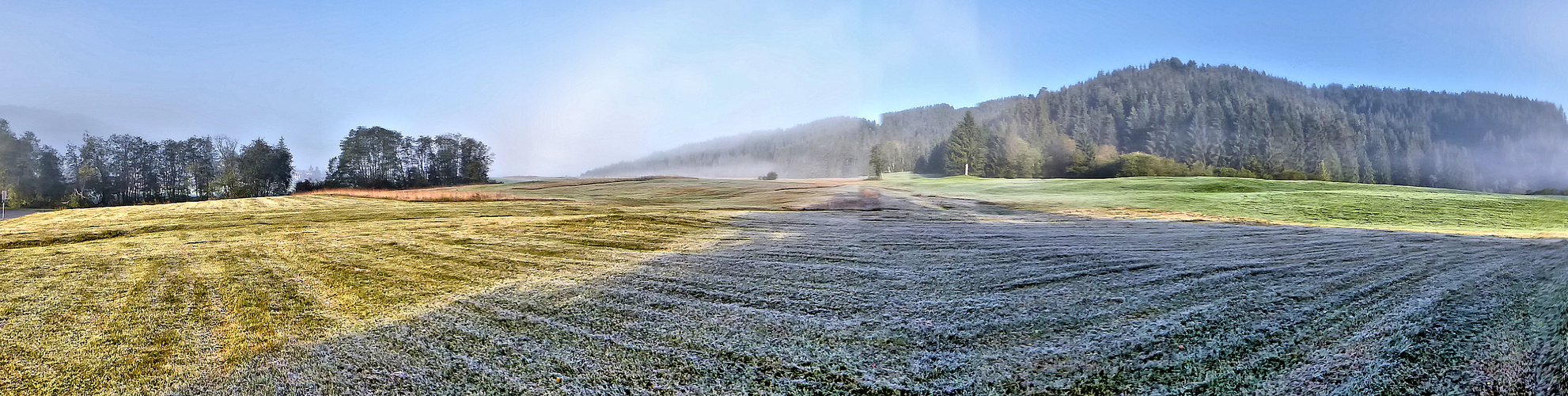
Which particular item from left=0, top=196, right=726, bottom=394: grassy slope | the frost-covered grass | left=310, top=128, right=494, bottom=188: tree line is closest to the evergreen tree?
left=310, top=128, right=494, bottom=188: tree line

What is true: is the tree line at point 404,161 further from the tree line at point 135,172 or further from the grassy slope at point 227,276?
the grassy slope at point 227,276

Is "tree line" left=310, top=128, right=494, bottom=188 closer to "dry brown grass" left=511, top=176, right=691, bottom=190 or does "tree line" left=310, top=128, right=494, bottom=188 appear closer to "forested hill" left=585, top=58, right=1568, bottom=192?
"dry brown grass" left=511, top=176, right=691, bottom=190

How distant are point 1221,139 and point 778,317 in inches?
2870

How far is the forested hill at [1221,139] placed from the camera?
4834cm

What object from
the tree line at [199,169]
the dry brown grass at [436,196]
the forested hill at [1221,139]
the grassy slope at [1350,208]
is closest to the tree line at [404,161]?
the tree line at [199,169]

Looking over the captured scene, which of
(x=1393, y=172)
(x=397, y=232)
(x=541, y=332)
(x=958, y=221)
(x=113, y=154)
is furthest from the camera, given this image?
(x=1393, y=172)

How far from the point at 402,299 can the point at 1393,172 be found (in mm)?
81579

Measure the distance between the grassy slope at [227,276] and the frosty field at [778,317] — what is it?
1.3 inches

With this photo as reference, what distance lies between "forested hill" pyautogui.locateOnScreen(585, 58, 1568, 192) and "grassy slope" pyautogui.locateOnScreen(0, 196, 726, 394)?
27524mm

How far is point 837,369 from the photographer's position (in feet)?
8.68

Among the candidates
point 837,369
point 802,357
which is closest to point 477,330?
point 802,357

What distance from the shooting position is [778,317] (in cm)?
366

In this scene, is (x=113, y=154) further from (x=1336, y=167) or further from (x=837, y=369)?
(x=1336, y=167)

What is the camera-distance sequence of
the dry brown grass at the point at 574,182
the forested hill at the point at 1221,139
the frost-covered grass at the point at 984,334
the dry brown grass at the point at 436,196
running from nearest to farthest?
the frost-covered grass at the point at 984,334
the dry brown grass at the point at 436,196
the dry brown grass at the point at 574,182
the forested hill at the point at 1221,139
